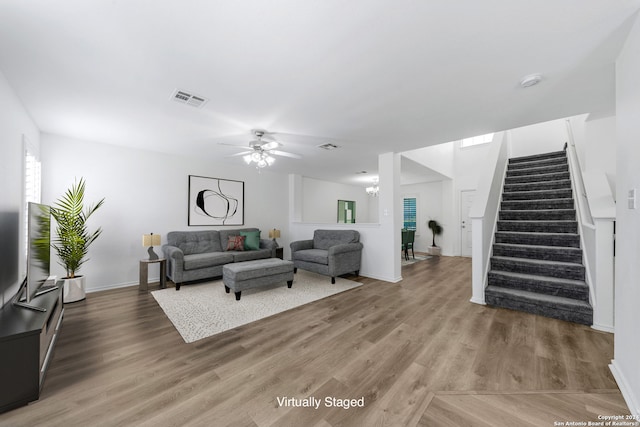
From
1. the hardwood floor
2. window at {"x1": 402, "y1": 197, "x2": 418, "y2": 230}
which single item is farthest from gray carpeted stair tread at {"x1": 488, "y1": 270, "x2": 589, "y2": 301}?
window at {"x1": 402, "y1": 197, "x2": 418, "y2": 230}

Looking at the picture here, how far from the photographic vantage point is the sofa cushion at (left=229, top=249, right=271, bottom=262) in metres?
4.73

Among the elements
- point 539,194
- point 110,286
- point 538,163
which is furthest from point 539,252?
point 110,286

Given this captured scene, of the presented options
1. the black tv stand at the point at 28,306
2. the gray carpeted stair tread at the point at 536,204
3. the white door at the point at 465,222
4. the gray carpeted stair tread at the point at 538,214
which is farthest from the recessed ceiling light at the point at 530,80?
the white door at the point at 465,222

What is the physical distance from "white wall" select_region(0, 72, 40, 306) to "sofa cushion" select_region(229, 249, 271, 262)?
2.63m

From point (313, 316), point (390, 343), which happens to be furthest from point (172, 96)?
Answer: point (390, 343)

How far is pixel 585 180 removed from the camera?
317 cm

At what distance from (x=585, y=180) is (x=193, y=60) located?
4.65 m

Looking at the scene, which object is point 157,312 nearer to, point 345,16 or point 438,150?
point 345,16

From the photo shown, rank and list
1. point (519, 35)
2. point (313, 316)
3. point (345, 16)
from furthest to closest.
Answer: point (313, 316) → point (519, 35) → point (345, 16)

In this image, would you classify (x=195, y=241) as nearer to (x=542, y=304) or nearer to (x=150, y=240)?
(x=150, y=240)

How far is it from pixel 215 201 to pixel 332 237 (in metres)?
2.65

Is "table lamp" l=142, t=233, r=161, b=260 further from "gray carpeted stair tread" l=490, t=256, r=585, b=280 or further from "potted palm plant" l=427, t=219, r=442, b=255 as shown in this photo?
"potted palm plant" l=427, t=219, r=442, b=255

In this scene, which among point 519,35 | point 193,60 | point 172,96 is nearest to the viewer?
point 519,35

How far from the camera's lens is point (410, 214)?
332 inches
